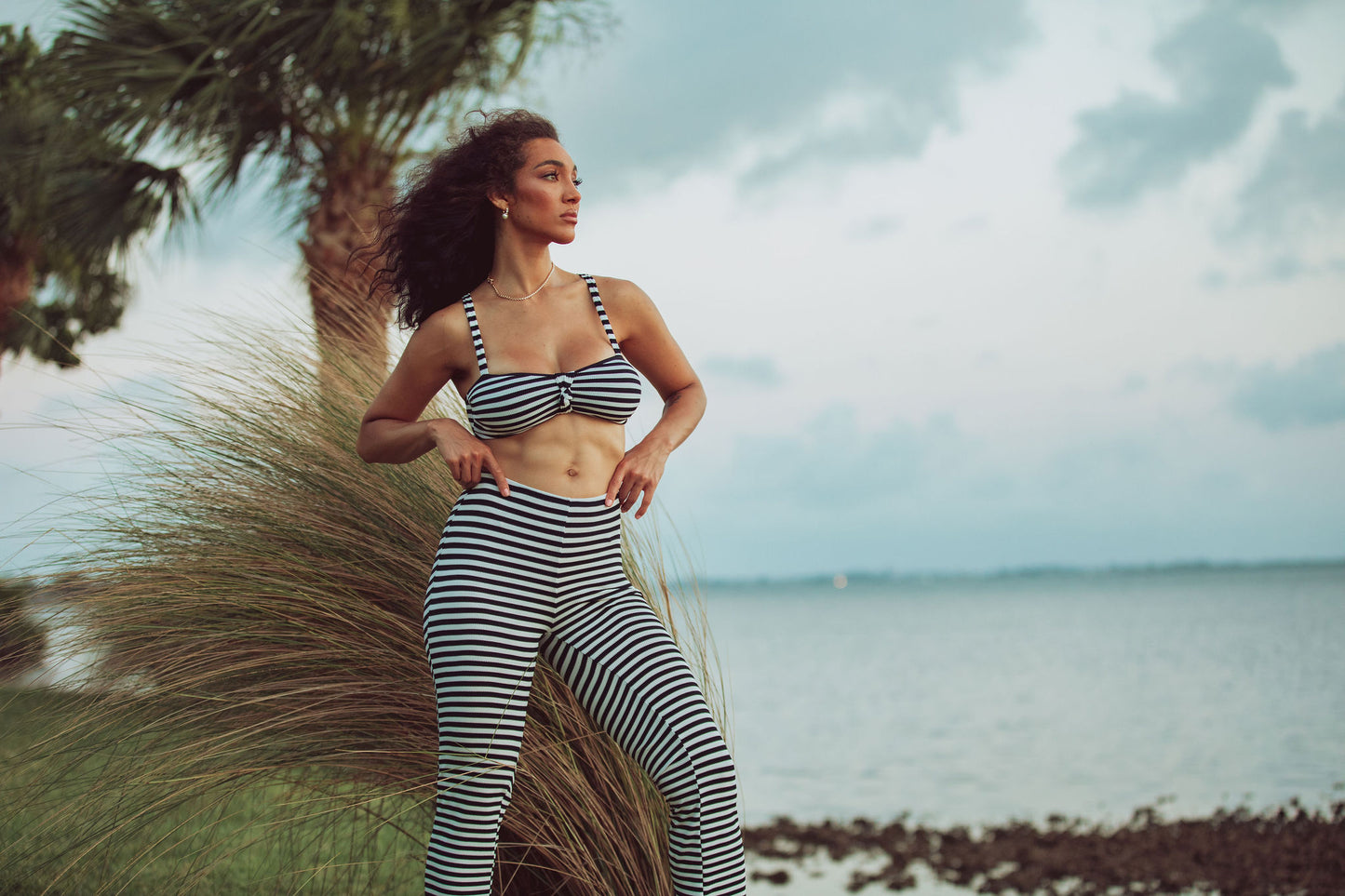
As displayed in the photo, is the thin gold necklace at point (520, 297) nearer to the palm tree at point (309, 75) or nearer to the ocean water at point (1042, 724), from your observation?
the ocean water at point (1042, 724)

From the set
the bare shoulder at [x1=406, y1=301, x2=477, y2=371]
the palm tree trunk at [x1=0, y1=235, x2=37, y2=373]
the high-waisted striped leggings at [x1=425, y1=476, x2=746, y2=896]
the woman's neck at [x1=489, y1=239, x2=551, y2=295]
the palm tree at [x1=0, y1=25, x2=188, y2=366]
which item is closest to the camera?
the high-waisted striped leggings at [x1=425, y1=476, x2=746, y2=896]

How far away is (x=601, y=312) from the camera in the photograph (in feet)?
8.52

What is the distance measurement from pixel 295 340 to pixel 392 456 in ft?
5.52

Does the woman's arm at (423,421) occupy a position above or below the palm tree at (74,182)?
below

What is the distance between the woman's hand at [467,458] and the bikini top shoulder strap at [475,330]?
0.16 meters

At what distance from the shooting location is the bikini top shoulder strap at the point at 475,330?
2459mm

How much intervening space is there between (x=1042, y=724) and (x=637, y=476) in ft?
50.6

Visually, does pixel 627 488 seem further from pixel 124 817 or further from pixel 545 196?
pixel 124 817

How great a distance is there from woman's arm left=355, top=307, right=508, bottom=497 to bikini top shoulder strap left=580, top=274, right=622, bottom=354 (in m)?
0.31

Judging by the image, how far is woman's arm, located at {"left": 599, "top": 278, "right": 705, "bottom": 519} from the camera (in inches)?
96.1

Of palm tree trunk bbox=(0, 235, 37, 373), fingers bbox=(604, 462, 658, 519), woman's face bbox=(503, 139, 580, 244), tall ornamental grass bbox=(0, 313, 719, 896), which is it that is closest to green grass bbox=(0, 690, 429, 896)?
tall ornamental grass bbox=(0, 313, 719, 896)

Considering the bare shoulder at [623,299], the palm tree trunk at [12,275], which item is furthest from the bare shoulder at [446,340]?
the palm tree trunk at [12,275]

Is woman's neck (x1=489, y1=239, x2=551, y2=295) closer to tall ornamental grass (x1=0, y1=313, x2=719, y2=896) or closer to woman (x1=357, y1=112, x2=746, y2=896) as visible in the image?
woman (x1=357, y1=112, x2=746, y2=896)

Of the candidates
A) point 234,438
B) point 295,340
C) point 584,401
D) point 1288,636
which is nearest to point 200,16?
point 295,340
